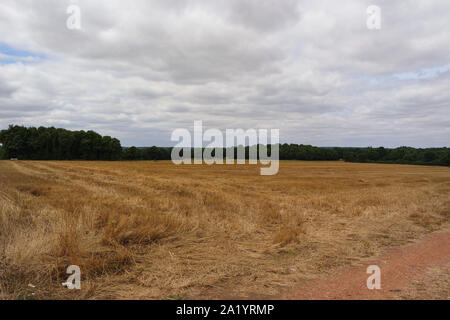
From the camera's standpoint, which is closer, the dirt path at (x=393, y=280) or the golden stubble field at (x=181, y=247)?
the dirt path at (x=393, y=280)

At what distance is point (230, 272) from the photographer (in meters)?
6.15

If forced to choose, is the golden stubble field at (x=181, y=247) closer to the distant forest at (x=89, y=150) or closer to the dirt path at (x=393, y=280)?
the dirt path at (x=393, y=280)

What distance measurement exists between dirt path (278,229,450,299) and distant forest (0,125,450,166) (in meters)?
103

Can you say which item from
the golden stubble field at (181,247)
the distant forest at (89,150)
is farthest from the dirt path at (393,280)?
the distant forest at (89,150)

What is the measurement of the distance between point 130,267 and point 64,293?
4.61ft

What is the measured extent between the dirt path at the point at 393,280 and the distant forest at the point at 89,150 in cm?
10337

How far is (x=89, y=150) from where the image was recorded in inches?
4237

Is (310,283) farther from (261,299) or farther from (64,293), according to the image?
(64,293)

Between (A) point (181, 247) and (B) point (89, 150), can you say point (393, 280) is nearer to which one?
(A) point (181, 247)

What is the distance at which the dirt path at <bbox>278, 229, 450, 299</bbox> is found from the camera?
16.8ft

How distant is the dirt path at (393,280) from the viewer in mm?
5117

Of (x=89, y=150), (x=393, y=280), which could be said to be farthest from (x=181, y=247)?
(x=89, y=150)

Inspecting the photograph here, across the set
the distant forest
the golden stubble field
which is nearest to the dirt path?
the golden stubble field

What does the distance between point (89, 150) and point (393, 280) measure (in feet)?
379
